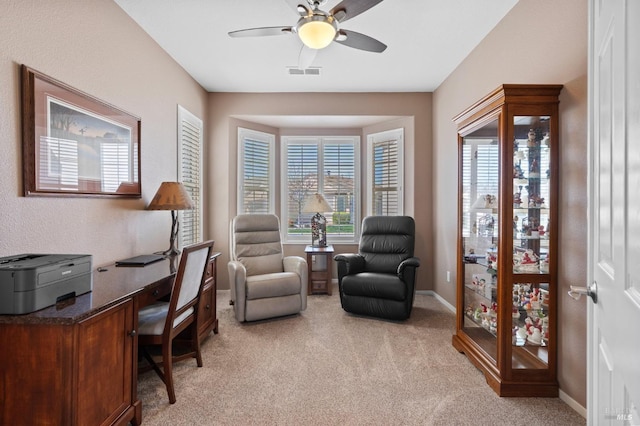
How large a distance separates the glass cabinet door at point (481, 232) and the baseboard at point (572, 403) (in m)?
0.41

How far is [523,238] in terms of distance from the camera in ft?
7.16

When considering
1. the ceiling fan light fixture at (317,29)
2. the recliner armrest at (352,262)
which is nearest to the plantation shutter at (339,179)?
the recliner armrest at (352,262)

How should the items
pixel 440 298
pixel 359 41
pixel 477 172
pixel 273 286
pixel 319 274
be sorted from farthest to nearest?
1. pixel 319 274
2. pixel 440 298
3. pixel 273 286
4. pixel 477 172
5. pixel 359 41

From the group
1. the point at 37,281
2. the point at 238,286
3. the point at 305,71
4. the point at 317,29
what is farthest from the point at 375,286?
the point at 37,281

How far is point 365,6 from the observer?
1.93 metres

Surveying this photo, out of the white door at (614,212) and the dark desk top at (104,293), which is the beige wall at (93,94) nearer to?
the dark desk top at (104,293)

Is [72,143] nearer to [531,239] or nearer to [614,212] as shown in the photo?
[614,212]

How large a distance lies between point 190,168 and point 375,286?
264 centimetres

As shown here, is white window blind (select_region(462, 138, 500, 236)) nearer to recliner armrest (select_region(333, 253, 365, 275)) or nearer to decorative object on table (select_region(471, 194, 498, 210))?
decorative object on table (select_region(471, 194, 498, 210))

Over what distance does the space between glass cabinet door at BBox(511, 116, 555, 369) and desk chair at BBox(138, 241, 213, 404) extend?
2.16m

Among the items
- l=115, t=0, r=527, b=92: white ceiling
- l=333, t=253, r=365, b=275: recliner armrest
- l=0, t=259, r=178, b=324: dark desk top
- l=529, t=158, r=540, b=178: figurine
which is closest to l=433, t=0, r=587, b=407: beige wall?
l=529, t=158, r=540, b=178: figurine

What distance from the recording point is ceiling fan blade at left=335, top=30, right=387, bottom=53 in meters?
2.22

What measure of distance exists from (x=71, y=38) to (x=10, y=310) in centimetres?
173

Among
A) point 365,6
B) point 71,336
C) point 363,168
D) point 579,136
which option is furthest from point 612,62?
point 363,168
